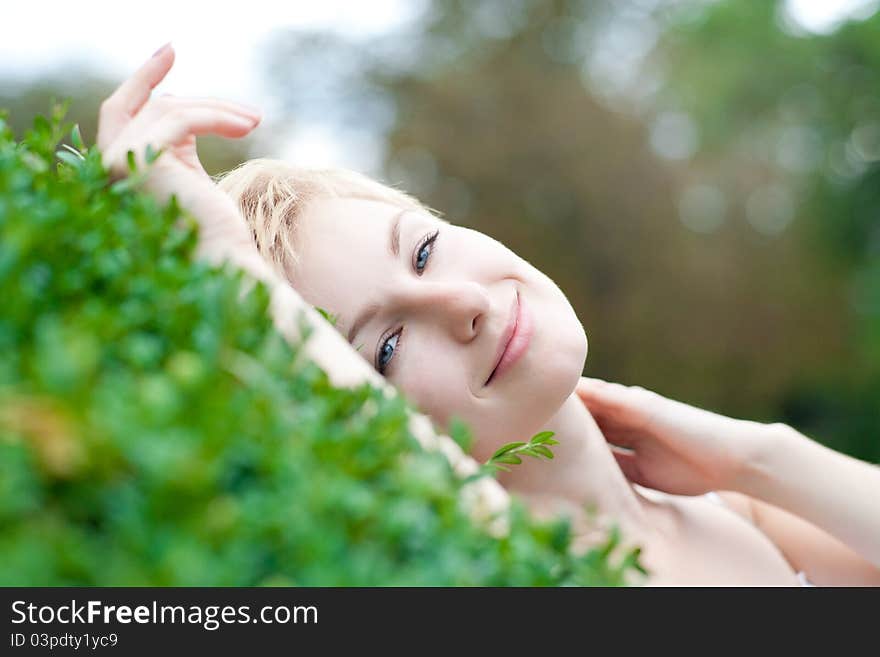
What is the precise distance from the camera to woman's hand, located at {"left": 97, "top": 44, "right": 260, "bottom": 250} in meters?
1.70

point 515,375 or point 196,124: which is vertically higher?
point 196,124

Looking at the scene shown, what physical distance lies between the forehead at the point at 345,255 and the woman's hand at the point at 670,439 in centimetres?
94

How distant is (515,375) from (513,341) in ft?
0.30

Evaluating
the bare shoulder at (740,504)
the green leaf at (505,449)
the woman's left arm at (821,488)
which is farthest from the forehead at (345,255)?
the bare shoulder at (740,504)

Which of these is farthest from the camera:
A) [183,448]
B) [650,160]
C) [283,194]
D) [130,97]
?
[650,160]

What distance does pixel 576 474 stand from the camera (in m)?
2.66

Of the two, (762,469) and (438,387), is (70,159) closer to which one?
(438,387)

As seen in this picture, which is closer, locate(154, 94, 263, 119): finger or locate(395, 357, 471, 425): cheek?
locate(154, 94, 263, 119): finger

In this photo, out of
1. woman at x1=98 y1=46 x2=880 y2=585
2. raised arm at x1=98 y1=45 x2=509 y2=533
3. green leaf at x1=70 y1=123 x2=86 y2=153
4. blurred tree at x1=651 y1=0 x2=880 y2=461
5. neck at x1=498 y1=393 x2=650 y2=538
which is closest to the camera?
raised arm at x1=98 y1=45 x2=509 y2=533

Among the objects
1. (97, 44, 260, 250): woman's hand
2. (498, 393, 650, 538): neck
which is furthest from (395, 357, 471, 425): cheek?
(97, 44, 260, 250): woman's hand

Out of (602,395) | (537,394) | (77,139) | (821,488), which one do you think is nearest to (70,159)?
(77,139)

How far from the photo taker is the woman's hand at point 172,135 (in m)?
1.70

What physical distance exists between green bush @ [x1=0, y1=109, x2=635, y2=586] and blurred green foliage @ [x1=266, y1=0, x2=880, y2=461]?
1237 cm

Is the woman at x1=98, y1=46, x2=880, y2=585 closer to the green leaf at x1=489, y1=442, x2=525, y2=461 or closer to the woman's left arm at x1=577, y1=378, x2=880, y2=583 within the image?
the woman's left arm at x1=577, y1=378, x2=880, y2=583
